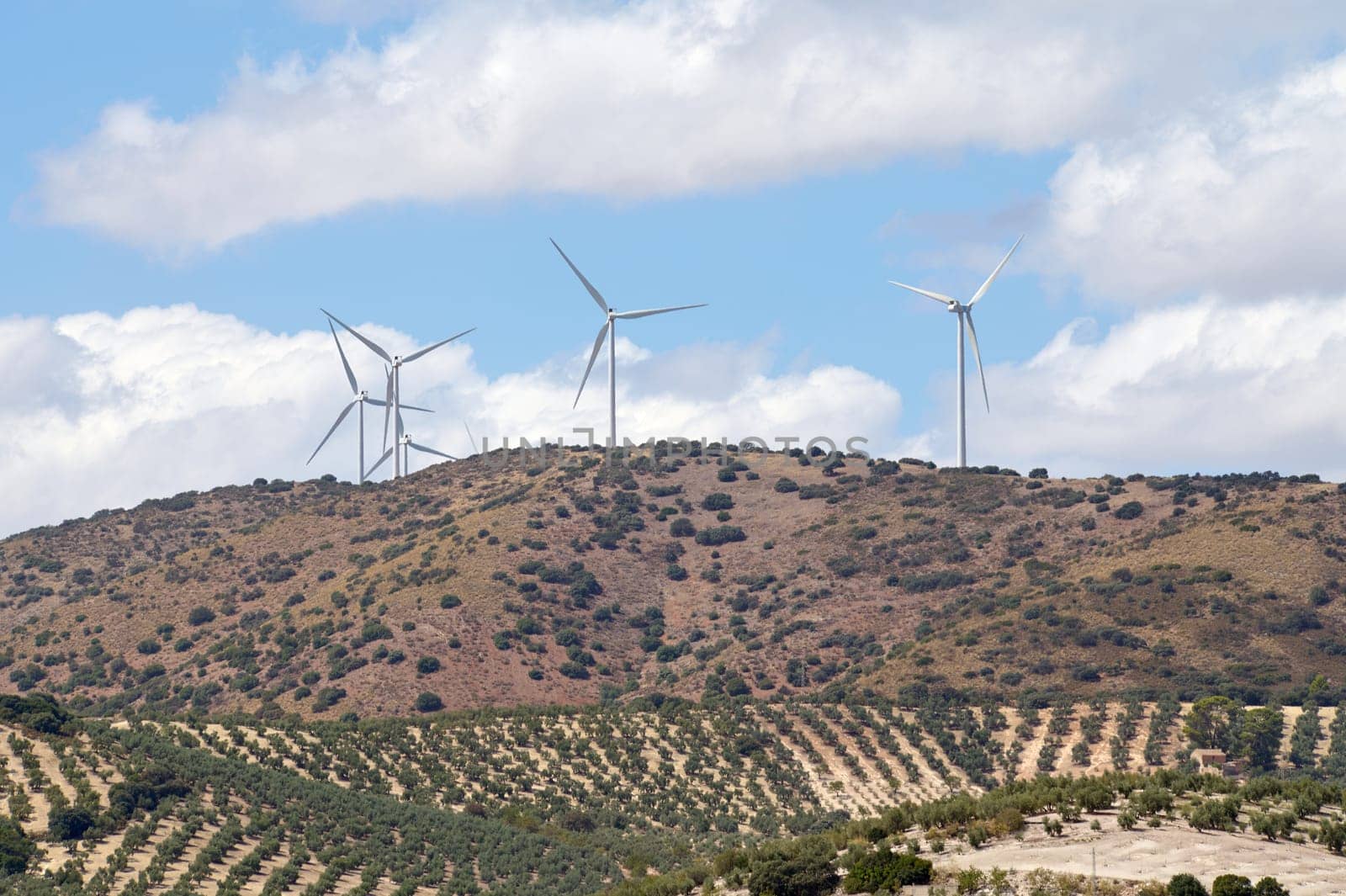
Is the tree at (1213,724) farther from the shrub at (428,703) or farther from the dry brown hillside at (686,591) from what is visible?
the shrub at (428,703)

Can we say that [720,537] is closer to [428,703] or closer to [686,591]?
[686,591]

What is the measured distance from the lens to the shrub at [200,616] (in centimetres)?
15688

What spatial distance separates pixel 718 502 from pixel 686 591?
20270mm

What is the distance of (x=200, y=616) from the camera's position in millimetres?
157500

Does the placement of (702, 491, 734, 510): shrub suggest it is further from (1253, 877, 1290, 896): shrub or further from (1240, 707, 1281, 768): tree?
(1253, 877, 1290, 896): shrub

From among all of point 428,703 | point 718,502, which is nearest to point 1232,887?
point 428,703

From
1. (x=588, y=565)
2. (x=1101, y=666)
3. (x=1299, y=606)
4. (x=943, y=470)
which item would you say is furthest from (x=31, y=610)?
(x=1299, y=606)

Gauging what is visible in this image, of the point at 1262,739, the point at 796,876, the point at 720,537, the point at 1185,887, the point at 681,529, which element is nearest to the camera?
the point at 1185,887

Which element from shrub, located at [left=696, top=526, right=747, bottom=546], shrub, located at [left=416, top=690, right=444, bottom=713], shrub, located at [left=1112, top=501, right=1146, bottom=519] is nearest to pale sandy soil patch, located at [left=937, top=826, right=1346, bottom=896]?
shrub, located at [left=416, top=690, right=444, bottom=713]

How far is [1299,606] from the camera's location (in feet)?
410

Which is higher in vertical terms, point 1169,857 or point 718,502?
point 718,502

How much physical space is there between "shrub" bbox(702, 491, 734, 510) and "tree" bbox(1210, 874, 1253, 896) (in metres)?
138

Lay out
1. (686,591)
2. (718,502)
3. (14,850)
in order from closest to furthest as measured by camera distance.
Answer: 1. (14,850)
2. (686,591)
3. (718,502)

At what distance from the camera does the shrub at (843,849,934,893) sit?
42469mm
